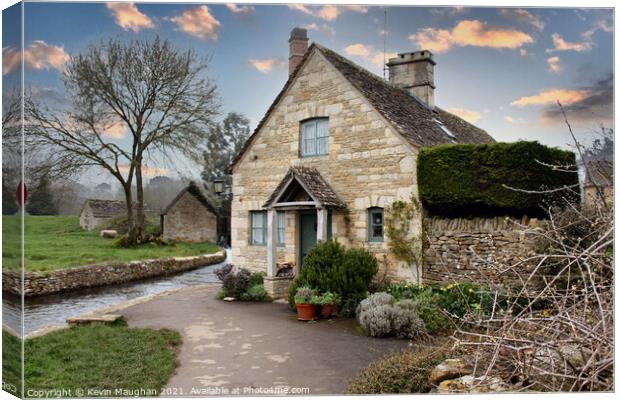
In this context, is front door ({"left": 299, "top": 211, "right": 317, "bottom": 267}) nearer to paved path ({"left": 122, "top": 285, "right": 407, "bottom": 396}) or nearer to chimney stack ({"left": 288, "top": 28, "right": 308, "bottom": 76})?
paved path ({"left": 122, "top": 285, "right": 407, "bottom": 396})

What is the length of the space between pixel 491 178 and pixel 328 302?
376 cm

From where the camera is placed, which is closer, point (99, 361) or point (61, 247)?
point (99, 361)

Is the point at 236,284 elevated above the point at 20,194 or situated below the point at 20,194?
below

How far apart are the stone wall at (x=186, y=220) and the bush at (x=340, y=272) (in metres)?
2.28

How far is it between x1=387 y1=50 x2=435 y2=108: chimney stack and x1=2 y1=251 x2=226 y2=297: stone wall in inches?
270

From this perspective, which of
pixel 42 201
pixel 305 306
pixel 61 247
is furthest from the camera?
pixel 305 306

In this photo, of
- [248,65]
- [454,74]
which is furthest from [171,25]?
[454,74]

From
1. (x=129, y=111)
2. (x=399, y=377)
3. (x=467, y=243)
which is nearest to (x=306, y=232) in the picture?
(x=467, y=243)

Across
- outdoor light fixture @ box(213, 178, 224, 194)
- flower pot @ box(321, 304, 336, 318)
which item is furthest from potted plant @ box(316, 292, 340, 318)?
outdoor light fixture @ box(213, 178, 224, 194)

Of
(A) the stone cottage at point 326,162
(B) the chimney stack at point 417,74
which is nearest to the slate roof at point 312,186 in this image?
(A) the stone cottage at point 326,162

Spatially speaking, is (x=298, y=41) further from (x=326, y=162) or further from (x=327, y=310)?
(x=327, y=310)

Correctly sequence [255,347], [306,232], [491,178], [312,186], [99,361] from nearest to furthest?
[99,361]
[255,347]
[491,178]
[312,186]
[306,232]

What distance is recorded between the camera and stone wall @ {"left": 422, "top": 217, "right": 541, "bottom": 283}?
9.48 meters

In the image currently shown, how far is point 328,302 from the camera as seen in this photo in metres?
9.78
